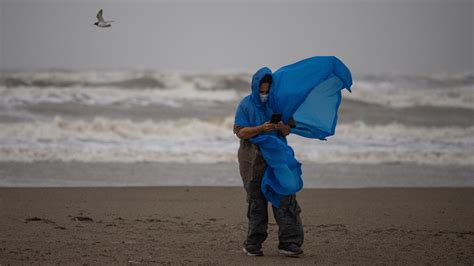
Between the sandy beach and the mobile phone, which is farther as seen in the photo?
the sandy beach

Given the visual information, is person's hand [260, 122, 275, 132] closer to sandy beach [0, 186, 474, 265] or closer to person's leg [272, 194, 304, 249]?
person's leg [272, 194, 304, 249]

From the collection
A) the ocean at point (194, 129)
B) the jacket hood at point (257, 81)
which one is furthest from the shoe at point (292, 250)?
the ocean at point (194, 129)

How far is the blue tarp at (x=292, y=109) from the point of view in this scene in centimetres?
557

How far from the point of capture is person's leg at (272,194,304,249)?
569cm

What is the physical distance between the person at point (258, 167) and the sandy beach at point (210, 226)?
0.52 feet

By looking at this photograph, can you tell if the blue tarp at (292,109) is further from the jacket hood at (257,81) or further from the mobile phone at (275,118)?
the mobile phone at (275,118)

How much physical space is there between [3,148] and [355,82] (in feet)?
57.3

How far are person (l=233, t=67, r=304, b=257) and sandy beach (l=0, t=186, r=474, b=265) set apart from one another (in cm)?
16

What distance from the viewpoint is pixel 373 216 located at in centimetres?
803

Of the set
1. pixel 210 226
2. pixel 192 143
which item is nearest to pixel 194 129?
pixel 192 143

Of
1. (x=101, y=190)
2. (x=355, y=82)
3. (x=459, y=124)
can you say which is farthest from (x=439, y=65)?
(x=101, y=190)

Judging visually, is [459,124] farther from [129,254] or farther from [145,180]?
[129,254]

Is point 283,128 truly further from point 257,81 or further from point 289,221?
point 289,221

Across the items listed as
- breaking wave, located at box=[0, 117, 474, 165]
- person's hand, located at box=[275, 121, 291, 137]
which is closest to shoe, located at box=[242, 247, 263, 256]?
person's hand, located at box=[275, 121, 291, 137]
